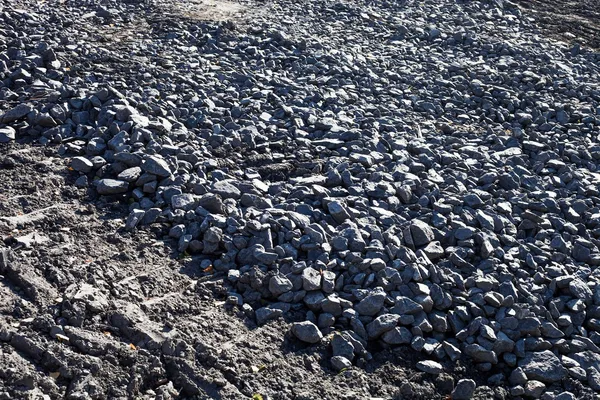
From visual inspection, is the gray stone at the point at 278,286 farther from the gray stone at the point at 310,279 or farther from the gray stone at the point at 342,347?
the gray stone at the point at 342,347

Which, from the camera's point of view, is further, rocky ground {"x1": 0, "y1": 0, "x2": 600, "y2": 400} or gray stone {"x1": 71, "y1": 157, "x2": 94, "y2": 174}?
gray stone {"x1": 71, "y1": 157, "x2": 94, "y2": 174}

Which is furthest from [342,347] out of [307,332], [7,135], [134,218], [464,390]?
[7,135]

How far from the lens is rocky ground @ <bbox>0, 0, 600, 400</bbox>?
13.1 ft

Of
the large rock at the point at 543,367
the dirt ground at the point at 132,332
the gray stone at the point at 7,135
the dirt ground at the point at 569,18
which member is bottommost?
the dirt ground at the point at 132,332

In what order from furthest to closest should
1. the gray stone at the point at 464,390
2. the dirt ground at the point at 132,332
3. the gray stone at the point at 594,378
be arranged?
the gray stone at the point at 594,378 → the gray stone at the point at 464,390 → the dirt ground at the point at 132,332

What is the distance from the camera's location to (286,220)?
4859 mm

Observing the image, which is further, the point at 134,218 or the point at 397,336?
the point at 134,218

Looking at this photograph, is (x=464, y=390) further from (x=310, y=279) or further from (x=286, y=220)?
(x=286, y=220)

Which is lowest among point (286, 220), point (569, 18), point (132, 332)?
point (132, 332)

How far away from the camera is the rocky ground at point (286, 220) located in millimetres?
3984

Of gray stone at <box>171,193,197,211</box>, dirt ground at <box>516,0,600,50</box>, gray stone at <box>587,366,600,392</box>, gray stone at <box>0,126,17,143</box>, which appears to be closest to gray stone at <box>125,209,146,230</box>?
gray stone at <box>171,193,197,211</box>

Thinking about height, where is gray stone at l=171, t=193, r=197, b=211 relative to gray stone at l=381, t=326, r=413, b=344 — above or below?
above

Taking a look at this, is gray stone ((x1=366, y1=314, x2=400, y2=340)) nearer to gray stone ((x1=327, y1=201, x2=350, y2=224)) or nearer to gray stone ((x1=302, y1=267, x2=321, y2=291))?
gray stone ((x1=302, y1=267, x2=321, y2=291))

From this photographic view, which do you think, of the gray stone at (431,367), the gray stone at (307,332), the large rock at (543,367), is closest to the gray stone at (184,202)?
the gray stone at (307,332)
